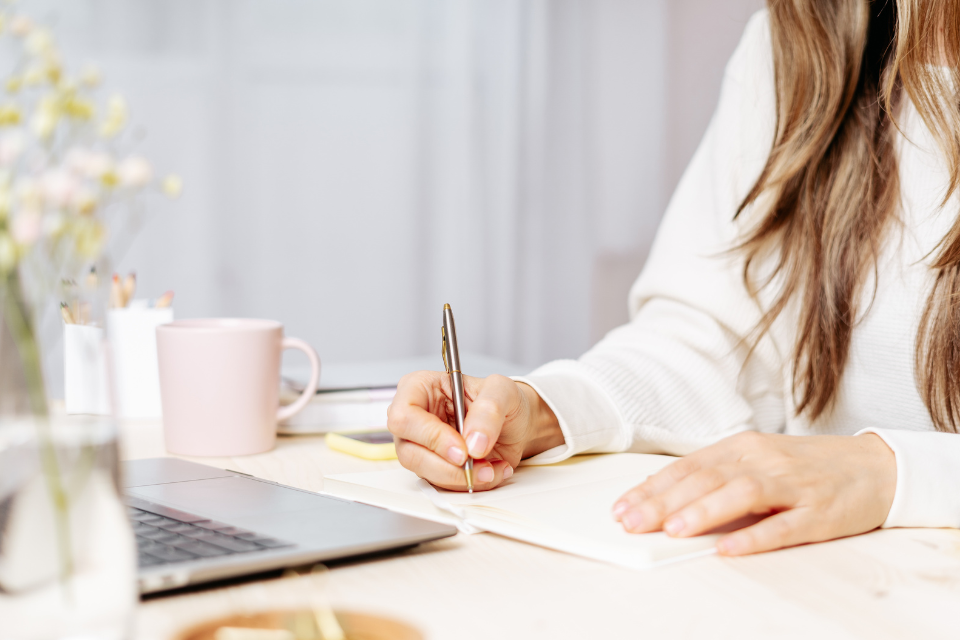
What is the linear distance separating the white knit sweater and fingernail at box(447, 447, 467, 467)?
0.48ft

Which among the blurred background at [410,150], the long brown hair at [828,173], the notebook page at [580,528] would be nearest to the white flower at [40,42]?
the notebook page at [580,528]

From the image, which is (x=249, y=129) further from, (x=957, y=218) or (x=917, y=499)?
(x=917, y=499)

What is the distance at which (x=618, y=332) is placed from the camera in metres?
1.02

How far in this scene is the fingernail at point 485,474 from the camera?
0.66 metres

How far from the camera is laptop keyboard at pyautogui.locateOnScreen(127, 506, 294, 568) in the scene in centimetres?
47

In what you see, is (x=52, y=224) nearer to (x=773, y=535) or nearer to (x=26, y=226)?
(x=26, y=226)

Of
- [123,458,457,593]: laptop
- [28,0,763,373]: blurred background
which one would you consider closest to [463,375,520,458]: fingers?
[123,458,457,593]: laptop

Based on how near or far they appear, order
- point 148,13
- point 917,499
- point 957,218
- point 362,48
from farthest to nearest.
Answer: point 362,48 → point 148,13 → point 957,218 → point 917,499

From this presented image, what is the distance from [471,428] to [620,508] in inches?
5.4

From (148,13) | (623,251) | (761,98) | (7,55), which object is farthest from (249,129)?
(761,98)

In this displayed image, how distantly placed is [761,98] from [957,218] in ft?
0.98

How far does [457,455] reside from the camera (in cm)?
64

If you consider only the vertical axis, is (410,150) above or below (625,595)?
above

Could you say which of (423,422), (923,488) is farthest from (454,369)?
(923,488)
